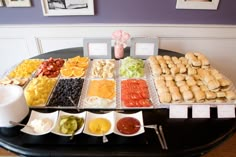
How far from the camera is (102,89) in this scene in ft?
4.02

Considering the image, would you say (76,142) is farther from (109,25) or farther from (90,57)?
(109,25)

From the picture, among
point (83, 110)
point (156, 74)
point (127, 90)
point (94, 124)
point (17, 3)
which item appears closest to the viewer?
point (94, 124)

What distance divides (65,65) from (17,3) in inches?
34.7

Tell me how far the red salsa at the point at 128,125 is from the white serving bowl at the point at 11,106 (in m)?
0.46

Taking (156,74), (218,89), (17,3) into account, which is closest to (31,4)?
(17,3)

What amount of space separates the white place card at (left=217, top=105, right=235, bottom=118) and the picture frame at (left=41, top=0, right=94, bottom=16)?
4.40 ft

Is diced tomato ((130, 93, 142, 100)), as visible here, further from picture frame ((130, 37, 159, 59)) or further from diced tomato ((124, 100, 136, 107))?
picture frame ((130, 37, 159, 59))

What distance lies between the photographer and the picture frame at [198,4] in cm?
182

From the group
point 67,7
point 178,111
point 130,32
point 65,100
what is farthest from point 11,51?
point 178,111

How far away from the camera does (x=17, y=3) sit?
1860 mm

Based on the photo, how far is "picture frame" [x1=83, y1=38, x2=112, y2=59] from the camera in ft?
5.03

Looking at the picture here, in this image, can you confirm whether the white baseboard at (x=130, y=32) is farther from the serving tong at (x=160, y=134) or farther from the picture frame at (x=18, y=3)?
the serving tong at (x=160, y=134)

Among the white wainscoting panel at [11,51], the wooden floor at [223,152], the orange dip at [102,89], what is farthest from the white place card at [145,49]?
the white wainscoting panel at [11,51]

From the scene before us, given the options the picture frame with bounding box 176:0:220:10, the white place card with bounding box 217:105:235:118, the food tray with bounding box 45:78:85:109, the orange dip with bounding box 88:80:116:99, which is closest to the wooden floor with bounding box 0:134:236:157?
the white place card with bounding box 217:105:235:118
